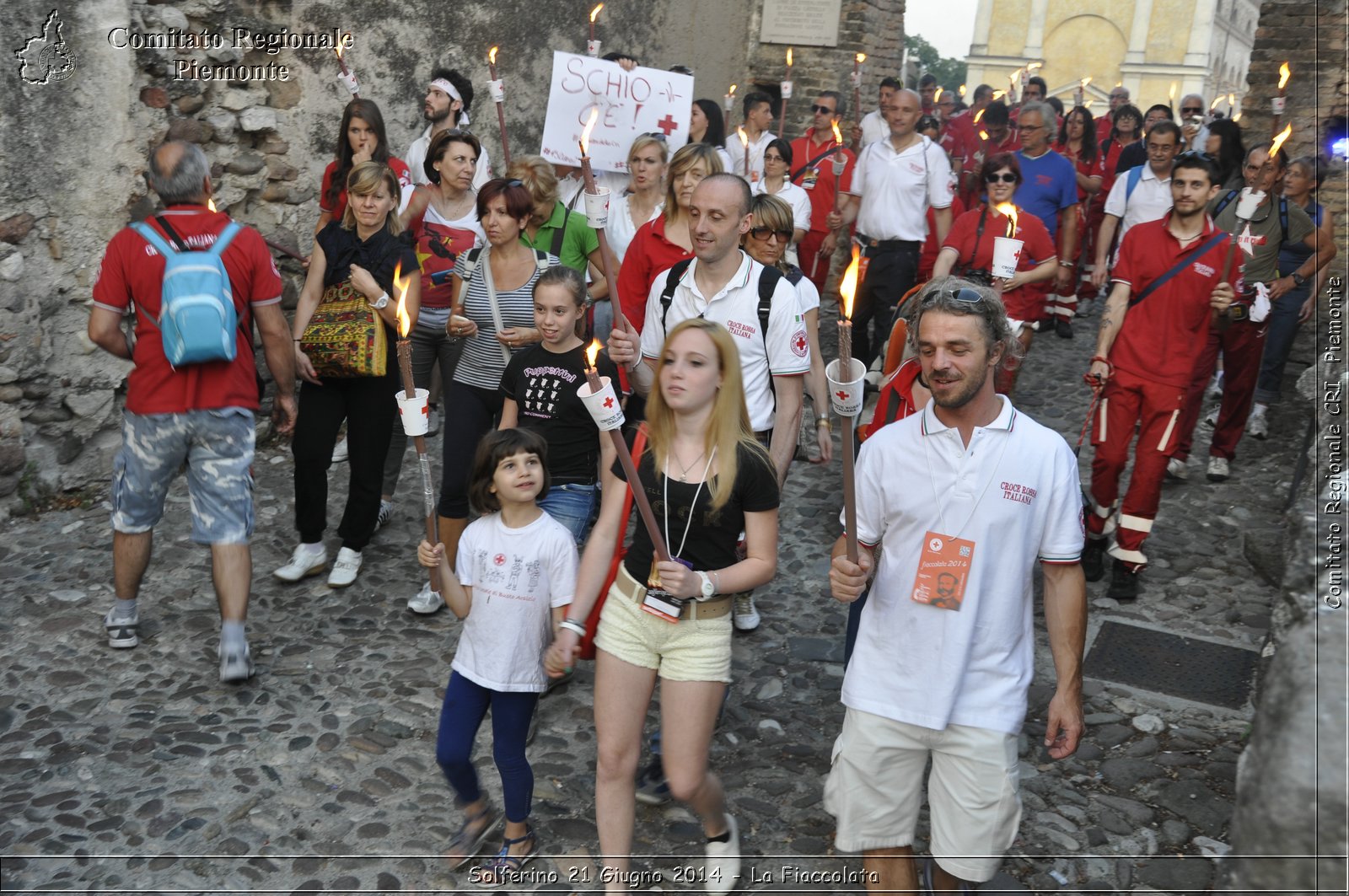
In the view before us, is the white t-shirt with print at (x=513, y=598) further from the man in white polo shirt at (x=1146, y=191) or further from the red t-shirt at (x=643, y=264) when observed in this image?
the man in white polo shirt at (x=1146, y=191)

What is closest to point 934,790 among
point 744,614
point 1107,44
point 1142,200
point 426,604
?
point 744,614

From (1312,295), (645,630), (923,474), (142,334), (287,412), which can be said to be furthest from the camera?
(1312,295)

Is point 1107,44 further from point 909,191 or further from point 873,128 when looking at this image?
point 909,191

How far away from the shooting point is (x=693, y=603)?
3.64 m

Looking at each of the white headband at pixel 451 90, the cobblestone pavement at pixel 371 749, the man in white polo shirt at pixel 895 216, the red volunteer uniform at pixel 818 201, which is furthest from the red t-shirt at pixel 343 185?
the red volunteer uniform at pixel 818 201

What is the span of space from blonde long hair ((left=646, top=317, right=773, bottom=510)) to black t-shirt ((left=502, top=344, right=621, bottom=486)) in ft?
3.30

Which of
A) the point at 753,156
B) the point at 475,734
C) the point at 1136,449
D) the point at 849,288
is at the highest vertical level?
the point at 753,156

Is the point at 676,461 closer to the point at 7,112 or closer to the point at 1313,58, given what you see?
the point at 7,112

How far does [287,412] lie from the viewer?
540cm

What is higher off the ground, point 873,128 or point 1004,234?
point 873,128

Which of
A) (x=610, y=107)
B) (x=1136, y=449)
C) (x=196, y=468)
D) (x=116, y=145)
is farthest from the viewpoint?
(x=610, y=107)

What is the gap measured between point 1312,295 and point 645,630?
6672 mm

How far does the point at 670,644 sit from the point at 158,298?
2.67 meters

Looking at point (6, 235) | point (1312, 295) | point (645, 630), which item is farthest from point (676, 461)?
point (1312, 295)
